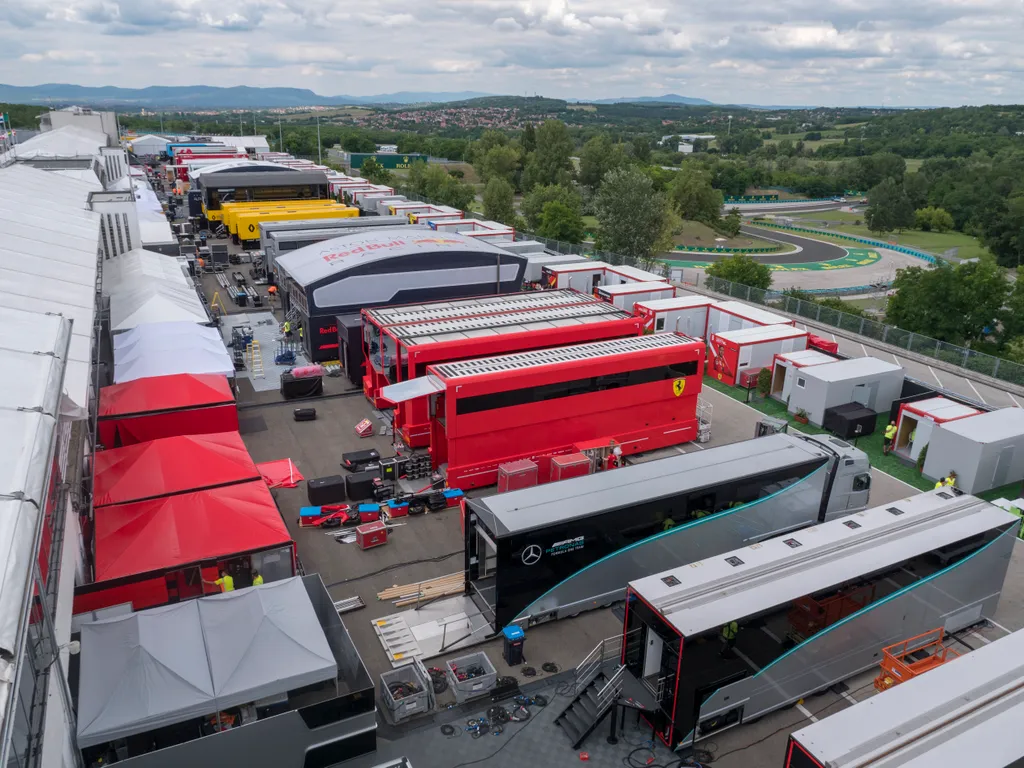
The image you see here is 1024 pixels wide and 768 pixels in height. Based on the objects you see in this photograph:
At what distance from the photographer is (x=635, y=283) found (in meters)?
36.1

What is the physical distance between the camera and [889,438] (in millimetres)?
22578

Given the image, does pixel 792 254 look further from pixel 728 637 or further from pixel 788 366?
pixel 728 637

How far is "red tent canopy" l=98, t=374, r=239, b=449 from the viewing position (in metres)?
19.0

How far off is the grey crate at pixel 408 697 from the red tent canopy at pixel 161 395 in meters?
10.9

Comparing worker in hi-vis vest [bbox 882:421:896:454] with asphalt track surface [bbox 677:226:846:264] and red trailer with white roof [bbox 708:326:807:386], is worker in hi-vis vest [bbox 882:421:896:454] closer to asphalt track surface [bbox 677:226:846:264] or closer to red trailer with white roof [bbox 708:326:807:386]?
red trailer with white roof [bbox 708:326:807:386]

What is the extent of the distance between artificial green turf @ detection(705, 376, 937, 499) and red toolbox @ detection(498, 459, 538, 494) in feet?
28.0

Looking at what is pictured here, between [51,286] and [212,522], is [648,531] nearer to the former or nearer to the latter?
[212,522]

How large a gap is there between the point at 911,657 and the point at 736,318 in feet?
63.5

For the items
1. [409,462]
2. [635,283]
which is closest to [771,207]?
[635,283]

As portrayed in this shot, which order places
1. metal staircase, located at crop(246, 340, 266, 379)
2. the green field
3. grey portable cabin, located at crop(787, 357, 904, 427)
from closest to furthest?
grey portable cabin, located at crop(787, 357, 904, 427)
metal staircase, located at crop(246, 340, 266, 379)
the green field

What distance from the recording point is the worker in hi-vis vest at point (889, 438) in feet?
72.9

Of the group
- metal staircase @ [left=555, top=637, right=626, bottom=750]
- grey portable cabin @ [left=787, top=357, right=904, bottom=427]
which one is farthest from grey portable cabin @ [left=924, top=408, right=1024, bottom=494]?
metal staircase @ [left=555, top=637, right=626, bottom=750]

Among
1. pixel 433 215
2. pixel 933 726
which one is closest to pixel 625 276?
pixel 433 215

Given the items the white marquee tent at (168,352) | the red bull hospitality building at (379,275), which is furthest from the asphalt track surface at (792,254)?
the white marquee tent at (168,352)
